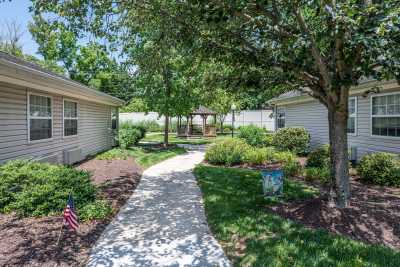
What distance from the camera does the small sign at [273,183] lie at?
6.27m

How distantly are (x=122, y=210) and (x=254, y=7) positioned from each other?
4507 mm

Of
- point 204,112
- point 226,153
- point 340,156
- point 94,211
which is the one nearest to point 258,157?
point 226,153

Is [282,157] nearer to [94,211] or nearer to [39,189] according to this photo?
[94,211]

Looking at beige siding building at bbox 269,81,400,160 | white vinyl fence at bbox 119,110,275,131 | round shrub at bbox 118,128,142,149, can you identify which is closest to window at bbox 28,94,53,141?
round shrub at bbox 118,128,142,149

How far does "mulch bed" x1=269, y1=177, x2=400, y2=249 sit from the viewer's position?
4.38 meters

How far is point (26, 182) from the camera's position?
19.3 feet

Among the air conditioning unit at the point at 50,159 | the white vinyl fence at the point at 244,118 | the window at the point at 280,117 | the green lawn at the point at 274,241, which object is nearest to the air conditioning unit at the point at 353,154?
the green lawn at the point at 274,241

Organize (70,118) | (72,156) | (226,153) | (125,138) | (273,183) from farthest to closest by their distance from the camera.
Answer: (125,138), (226,153), (70,118), (72,156), (273,183)

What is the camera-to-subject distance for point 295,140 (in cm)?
1343

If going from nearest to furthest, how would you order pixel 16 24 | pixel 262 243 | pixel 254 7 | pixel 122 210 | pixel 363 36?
1. pixel 363 36
2. pixel 262 243
3. pixel 254 7
4. pixel 122 210
5. pixel 16 24

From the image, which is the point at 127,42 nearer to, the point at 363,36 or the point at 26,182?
the point at 26,182

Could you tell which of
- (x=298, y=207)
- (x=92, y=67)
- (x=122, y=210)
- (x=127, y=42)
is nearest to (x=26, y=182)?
(x=122, y=210)

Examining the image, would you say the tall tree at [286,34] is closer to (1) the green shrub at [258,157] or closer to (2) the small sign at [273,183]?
(2) the small sign at [273,183]

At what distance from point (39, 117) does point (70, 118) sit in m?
2.35
